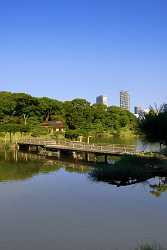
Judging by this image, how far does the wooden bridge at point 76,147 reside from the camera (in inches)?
1237

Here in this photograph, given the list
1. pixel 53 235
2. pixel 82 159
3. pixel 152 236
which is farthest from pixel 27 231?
pixel 82 159

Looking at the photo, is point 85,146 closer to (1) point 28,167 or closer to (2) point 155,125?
(1) point 28,167

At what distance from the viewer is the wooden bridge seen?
31.4 m

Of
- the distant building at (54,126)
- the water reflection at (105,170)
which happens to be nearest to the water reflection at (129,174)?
the water reflection at (105,170)

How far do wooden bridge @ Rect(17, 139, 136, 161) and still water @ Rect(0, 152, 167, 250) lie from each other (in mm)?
7567

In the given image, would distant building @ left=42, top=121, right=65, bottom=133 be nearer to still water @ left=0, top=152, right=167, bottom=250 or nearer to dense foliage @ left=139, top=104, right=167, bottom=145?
still water @ left=0, top=152, right=167, bottom=250

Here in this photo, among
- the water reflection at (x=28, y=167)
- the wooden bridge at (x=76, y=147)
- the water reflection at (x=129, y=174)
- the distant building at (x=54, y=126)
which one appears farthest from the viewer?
the distant building at (x=54, y=126)

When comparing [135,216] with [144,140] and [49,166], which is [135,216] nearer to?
[144,140]

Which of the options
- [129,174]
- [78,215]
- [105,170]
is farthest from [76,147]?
[129,174]

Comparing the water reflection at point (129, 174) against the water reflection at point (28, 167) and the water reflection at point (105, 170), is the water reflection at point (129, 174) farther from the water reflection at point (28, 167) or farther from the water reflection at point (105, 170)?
the water reflection at point (28, 167)

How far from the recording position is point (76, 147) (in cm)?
3719

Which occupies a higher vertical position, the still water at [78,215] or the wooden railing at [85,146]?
the wooden railing at [85,146]

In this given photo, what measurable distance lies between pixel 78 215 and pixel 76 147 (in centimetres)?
2155

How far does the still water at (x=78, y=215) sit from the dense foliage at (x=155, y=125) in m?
1.70
